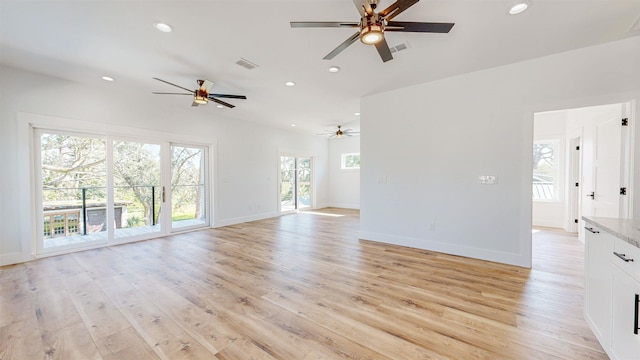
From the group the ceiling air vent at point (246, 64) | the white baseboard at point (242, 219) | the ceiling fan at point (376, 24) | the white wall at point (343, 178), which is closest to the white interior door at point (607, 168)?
the ceiling fan at point (376, 24)

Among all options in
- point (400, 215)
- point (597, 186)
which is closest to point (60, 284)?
point (400, 215)

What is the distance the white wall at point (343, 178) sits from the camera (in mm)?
8961

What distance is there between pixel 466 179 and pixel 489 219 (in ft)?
2.11

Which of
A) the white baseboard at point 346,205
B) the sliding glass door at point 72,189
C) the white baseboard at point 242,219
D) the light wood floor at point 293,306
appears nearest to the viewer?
the light wood floor at point 293,306

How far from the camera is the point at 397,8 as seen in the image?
1838 millimetres

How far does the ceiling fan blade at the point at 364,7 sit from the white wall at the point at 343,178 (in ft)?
22.9

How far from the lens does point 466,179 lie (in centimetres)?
362

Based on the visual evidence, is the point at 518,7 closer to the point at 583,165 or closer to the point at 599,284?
the point at 599,284

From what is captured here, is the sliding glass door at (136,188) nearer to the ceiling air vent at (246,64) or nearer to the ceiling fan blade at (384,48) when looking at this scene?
the ceiling air vent at (246,64)

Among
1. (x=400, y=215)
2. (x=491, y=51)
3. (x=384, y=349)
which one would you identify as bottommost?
(x=384, y=349)

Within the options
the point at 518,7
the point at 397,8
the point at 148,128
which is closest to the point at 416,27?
the point at 397,8

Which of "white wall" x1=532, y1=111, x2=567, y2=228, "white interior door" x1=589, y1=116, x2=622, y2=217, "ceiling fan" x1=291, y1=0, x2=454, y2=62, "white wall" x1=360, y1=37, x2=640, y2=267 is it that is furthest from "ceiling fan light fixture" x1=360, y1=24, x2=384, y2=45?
"white wall" x1=532, y1=111, x2=567, y2=228

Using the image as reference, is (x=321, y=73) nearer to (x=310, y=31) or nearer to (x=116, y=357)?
(x=310, y=31)

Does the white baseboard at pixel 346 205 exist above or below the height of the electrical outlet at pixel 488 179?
below
